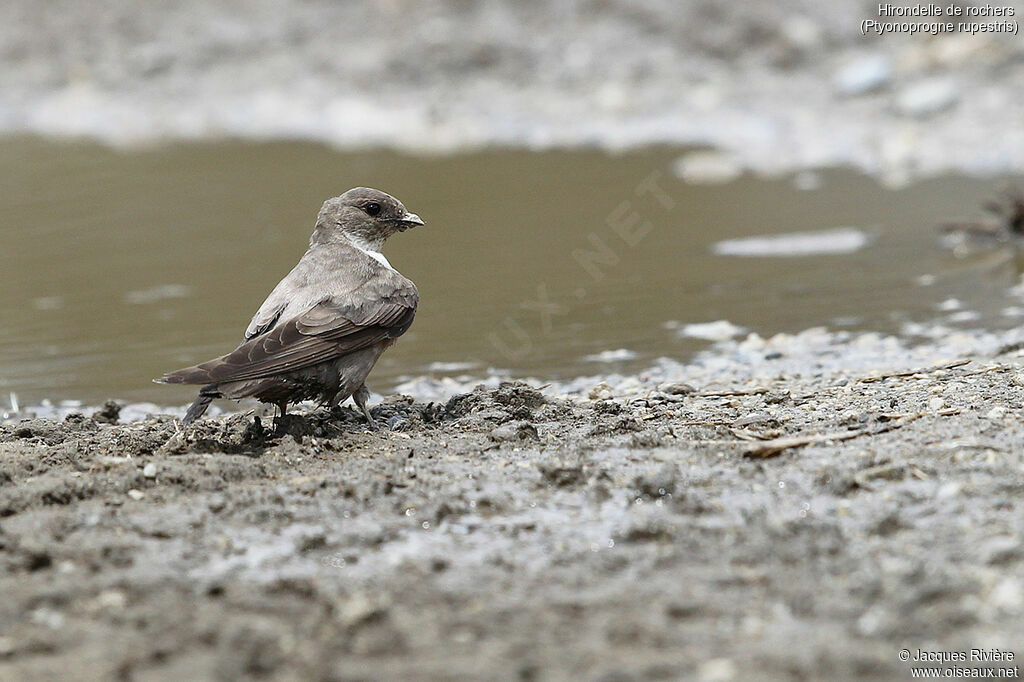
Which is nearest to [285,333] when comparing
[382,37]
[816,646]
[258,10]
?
[816,646]

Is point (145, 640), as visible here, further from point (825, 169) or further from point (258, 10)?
point (258, 10)

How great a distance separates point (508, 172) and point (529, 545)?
31.3 ft

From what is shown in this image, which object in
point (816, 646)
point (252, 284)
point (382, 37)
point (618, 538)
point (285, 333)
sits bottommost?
point (816, 646)

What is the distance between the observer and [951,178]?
460 inches

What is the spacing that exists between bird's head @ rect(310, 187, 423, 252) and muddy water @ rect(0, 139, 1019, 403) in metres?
1.01

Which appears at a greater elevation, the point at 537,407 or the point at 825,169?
the point at 825,169

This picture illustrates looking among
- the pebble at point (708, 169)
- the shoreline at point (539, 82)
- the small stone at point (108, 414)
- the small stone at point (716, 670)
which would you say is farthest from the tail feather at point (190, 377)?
the shoreline at point (539, 82)

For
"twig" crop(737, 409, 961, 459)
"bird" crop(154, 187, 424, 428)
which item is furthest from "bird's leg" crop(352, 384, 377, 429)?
"twig" crop(737, 409, 961, 459)

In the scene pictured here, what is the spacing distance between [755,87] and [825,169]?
2758mm

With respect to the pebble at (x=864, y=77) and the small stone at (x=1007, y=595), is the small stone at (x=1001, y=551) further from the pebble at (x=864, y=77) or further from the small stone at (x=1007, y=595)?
the pebble at (x=864, y=77)

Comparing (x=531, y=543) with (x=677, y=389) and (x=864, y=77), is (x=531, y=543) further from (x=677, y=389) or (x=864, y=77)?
(x=864, y=77)

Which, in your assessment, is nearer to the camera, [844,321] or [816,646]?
[816,646]

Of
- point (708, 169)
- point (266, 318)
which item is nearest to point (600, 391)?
point (266, 318)

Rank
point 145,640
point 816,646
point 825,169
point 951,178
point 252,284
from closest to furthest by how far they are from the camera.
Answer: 1. point 816,646
2. point 145,640
3. point 252,284
4. point 951,178
5. point 825,169
